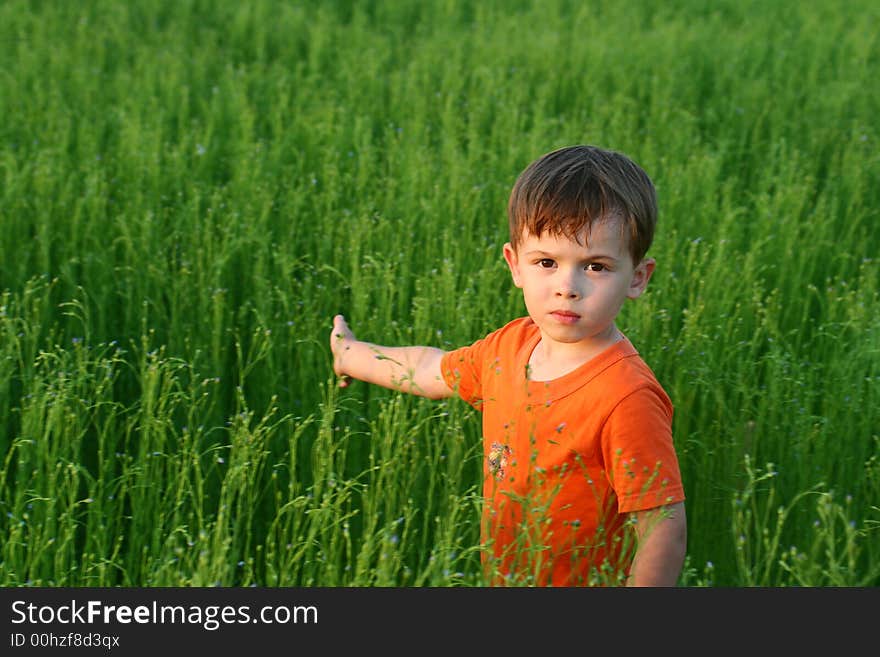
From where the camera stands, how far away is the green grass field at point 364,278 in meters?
2.54

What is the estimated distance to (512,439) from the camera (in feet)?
7.50

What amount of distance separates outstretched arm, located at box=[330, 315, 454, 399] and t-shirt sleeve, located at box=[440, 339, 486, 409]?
43 millimetres

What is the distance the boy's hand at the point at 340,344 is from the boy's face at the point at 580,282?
2.56 ft

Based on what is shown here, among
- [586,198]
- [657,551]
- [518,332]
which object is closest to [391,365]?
[518,332]

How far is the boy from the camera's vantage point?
6.98ft

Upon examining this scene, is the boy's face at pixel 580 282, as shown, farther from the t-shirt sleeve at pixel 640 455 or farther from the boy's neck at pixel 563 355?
the t-shirt sleeve at pixel 640 455

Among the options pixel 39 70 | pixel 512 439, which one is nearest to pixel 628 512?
pixel 512 439

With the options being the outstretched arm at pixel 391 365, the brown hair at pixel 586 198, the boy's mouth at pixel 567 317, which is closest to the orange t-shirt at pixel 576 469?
the boy's mouth at pixel 567 317

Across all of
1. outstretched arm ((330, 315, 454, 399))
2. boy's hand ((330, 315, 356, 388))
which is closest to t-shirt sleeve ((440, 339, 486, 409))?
outstretched arm ((330, 315, 454, 399))

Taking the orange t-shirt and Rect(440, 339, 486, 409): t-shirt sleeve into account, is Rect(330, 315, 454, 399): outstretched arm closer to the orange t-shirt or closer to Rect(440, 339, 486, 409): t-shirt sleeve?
Rect(440, 339, 486, 409): t-shirt sleeve

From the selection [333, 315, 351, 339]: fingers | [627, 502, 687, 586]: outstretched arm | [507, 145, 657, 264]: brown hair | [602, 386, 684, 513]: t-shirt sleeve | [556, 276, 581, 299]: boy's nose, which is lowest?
[627, 502, 687, 586]: outstretched arm

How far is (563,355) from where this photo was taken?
2346 millimetres

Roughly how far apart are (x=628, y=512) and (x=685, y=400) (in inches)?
35.1

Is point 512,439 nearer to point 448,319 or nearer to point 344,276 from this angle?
point 448,319
